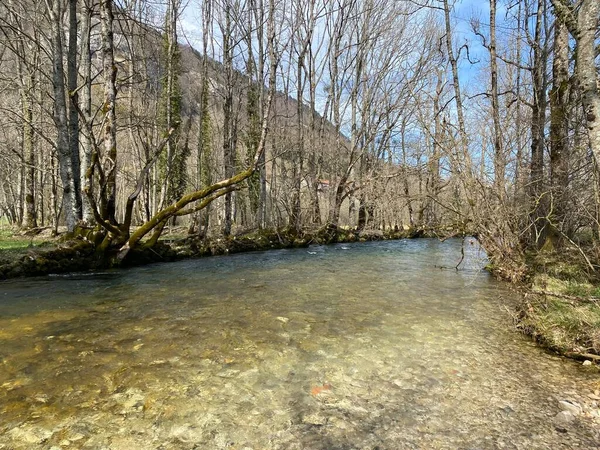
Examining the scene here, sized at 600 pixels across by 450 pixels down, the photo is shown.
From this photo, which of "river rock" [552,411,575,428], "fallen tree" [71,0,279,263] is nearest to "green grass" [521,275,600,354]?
"river rock" [552,411,575,428]

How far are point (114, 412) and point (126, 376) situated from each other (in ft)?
1.98

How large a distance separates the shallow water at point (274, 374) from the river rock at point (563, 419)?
0.05 metres

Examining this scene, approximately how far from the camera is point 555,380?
3.40 m

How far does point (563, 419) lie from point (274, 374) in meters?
2.52

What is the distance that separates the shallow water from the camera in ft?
8.46

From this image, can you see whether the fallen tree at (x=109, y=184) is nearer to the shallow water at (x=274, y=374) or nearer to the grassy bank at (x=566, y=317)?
the shallow water at (x=274, y=374)

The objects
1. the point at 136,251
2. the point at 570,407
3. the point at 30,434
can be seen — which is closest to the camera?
the point at 30,434

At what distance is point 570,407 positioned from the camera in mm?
2943

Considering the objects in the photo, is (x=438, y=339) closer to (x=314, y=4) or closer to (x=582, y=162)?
(x=582, y=162)

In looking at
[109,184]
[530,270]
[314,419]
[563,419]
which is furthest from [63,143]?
[530,270]

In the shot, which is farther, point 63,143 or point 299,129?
point 299,129

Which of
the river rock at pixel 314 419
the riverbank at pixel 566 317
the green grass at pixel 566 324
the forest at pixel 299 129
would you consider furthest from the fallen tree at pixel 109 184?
the river rock at pixel 314 419

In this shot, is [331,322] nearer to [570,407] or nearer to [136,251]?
[570,407]

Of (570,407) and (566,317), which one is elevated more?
(566,317)
